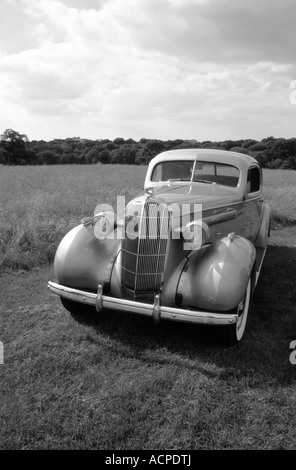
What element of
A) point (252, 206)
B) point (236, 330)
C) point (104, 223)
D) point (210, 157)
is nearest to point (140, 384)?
point (236, 330)

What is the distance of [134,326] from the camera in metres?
3.71

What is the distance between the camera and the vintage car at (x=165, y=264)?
10.0ft

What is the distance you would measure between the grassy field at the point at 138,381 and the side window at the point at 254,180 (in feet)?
5.15

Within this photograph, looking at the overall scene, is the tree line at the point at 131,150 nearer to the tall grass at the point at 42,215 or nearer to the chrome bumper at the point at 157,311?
the tall grass at the point at 42,215

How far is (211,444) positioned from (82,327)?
6.04 feet

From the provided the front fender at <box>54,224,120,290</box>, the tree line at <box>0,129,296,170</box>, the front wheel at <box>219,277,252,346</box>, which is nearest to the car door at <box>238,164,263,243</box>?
the front wheel at <box>219,277,252,346</box>

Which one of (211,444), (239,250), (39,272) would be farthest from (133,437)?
(39,272)

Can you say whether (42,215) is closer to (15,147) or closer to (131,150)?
(131,150)

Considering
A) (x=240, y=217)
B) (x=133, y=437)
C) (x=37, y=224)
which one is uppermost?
(x=240, y=217)

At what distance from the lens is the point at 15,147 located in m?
46.9

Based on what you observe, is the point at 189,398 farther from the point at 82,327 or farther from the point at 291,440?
the point at 82,327

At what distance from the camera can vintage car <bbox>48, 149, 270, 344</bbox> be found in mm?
3059

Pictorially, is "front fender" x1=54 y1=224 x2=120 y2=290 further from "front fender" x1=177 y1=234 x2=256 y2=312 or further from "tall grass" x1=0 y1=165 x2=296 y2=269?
"tall grass" x1=0 y1=165 x2=296 y2=269

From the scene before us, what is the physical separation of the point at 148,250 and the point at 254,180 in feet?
9.70
